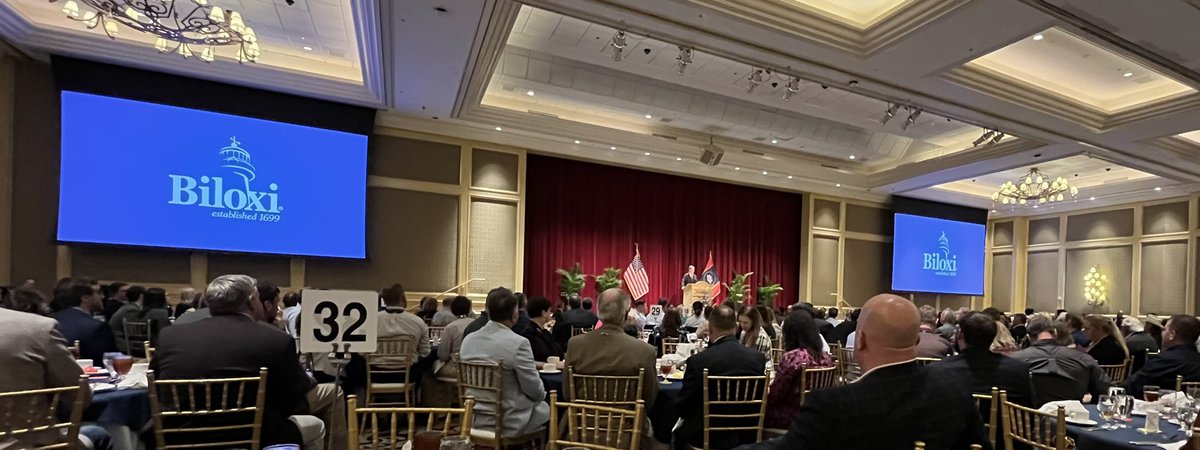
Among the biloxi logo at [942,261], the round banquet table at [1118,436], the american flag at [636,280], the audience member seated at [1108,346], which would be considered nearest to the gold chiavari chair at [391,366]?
the round banquet table at [1118,436]

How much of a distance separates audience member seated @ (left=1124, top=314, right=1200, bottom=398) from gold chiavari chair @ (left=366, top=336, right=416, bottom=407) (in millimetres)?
5438

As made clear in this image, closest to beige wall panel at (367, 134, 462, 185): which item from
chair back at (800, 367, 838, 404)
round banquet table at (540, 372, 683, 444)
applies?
round banquet table at (540, 372, 683, 444)

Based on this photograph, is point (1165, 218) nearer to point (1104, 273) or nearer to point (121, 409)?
point (1104, 273)

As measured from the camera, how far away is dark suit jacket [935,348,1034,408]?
11.0ft

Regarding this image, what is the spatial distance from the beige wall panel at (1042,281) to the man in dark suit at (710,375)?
16.6 meters

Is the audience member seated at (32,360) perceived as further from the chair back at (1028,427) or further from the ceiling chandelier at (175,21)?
the chair back at (1028,427)

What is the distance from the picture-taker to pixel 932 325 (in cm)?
681

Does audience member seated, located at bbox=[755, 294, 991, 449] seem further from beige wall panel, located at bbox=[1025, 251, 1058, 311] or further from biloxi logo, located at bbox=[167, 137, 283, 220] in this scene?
beige wall panel, located at bbox=[1025, 251, 1058, 311]

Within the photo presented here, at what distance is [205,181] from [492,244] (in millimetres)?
4266

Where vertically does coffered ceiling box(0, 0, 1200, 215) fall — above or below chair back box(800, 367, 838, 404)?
above

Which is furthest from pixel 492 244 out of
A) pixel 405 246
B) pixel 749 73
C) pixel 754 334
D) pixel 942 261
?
pixel 942 261

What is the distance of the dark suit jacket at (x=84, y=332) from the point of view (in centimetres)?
431

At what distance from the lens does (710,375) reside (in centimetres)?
350

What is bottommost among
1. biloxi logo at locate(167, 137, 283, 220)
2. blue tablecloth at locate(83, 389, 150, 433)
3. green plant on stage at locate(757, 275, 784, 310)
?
green plant on stage at locate(757, 275, 784, 310)
